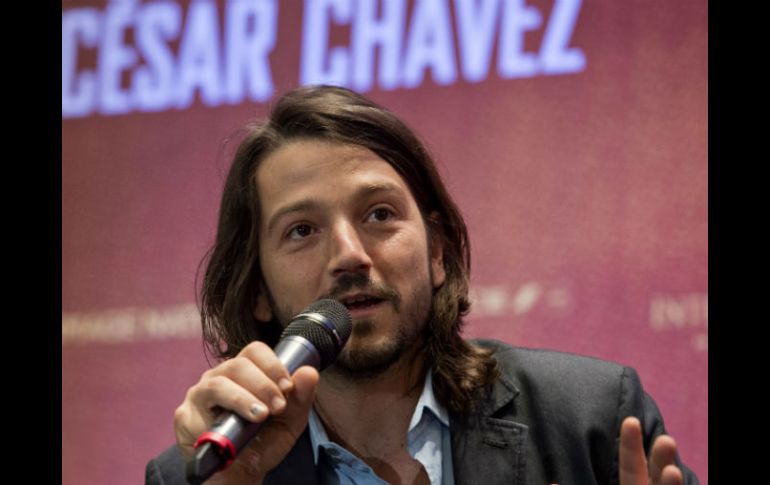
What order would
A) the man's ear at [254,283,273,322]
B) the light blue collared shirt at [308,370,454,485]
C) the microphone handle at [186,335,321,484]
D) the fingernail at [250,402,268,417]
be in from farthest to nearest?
the man's ear at [254,283,273,322]
the light blue collared shirt at [308,370,454,485]
the fingernail at [250,402,268,417]
the microphone handle at [186,335,321,484]

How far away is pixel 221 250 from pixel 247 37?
1.13m

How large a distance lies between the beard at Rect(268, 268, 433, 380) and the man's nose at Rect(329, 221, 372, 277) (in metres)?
0.02

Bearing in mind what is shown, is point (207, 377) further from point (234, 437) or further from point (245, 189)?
point (245, 189)

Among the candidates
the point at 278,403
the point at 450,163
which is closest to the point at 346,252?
the point at 278,403

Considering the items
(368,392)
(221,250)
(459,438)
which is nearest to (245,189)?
(221,250)

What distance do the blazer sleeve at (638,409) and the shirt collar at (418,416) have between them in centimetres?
47

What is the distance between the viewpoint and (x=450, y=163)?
3.61m

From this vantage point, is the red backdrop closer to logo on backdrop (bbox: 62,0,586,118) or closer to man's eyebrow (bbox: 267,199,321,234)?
logo on backdrop (bbox: 62,0,586,118)

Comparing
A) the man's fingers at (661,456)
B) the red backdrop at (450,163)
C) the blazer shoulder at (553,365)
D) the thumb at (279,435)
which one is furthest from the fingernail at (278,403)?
the red backdrop at (450,163)

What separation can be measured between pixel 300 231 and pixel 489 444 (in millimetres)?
754

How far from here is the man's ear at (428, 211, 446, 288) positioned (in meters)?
2.96

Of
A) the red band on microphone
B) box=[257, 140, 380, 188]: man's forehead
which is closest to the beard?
box=[257, 140, 380, 188]: man's forehead

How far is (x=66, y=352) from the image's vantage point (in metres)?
3.97

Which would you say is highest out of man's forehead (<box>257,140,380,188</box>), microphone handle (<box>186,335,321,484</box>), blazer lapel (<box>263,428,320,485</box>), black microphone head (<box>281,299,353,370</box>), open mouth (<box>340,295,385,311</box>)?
man's forehead (<box>257,140,380,188</box>)
